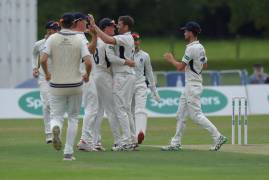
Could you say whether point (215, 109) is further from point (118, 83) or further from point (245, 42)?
point (245, 42)

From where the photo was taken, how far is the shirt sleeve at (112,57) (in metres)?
18.7

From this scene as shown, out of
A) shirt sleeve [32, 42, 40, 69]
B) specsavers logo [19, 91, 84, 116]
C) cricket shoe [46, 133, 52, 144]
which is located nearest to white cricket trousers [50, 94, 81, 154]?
cricket shoe [46, 133, 52, 144]

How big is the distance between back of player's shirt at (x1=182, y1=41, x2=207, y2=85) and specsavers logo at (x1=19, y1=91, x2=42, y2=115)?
12223mm

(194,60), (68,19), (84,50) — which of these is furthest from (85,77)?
(194,60)

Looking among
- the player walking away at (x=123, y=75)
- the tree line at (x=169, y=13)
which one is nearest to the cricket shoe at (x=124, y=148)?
the player walking away at (x=123, y=75)

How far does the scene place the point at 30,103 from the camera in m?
30.7

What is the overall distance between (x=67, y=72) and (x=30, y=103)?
14.1 m

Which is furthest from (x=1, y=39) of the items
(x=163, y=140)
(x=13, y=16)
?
(x=163, y=140)

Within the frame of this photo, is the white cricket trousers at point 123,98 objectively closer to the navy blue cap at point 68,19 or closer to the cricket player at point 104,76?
the cricket player at point 104,76

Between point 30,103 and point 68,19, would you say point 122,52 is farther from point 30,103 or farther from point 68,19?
point 30,103

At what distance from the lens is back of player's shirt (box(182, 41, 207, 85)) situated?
734 inches

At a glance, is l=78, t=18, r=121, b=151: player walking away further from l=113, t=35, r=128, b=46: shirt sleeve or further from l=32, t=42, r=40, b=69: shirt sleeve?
l=32, t=42, r=40, b=69: shirt sleeve

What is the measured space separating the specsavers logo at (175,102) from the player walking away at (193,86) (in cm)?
1190

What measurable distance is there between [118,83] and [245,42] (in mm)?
54561
